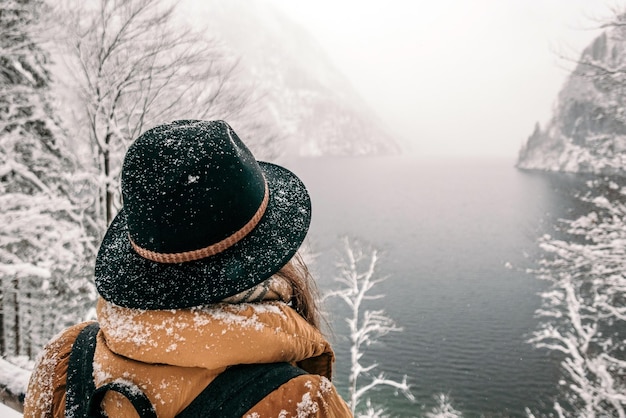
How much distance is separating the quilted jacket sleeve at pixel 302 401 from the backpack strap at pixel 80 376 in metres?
0.42

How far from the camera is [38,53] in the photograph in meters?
8.29

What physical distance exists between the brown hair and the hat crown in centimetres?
37

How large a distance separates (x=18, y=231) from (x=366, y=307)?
21.2 metres

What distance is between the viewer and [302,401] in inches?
34.2

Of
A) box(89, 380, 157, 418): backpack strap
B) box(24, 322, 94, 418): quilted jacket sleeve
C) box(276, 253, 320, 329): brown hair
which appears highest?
box(276, 253, 320, 329): brown hair

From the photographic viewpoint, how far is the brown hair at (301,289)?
4.44ft

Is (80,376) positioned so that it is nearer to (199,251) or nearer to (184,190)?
(199,251)

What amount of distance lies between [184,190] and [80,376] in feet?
1.76

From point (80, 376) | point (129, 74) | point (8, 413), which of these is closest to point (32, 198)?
point (129, 74)

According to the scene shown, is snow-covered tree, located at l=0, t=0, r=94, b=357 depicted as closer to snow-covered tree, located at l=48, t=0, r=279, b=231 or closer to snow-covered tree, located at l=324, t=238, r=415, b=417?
snow-covered tree, located at l=48, t=0, r=279, b=231

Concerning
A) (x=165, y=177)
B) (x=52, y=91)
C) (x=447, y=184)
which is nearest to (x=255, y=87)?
(x=52, y=91)

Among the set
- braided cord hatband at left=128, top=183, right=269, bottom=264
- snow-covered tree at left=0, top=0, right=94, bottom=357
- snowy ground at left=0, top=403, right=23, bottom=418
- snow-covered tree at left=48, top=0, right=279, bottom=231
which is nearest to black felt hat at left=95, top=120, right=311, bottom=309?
braided cord hatband at left=128, top=183, right=269, bottom=264

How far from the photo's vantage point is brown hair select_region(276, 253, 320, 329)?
1.35 metres

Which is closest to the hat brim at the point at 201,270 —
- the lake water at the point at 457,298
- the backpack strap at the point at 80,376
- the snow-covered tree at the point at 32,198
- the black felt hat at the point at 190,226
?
the black felt hat at the point at 190,226
